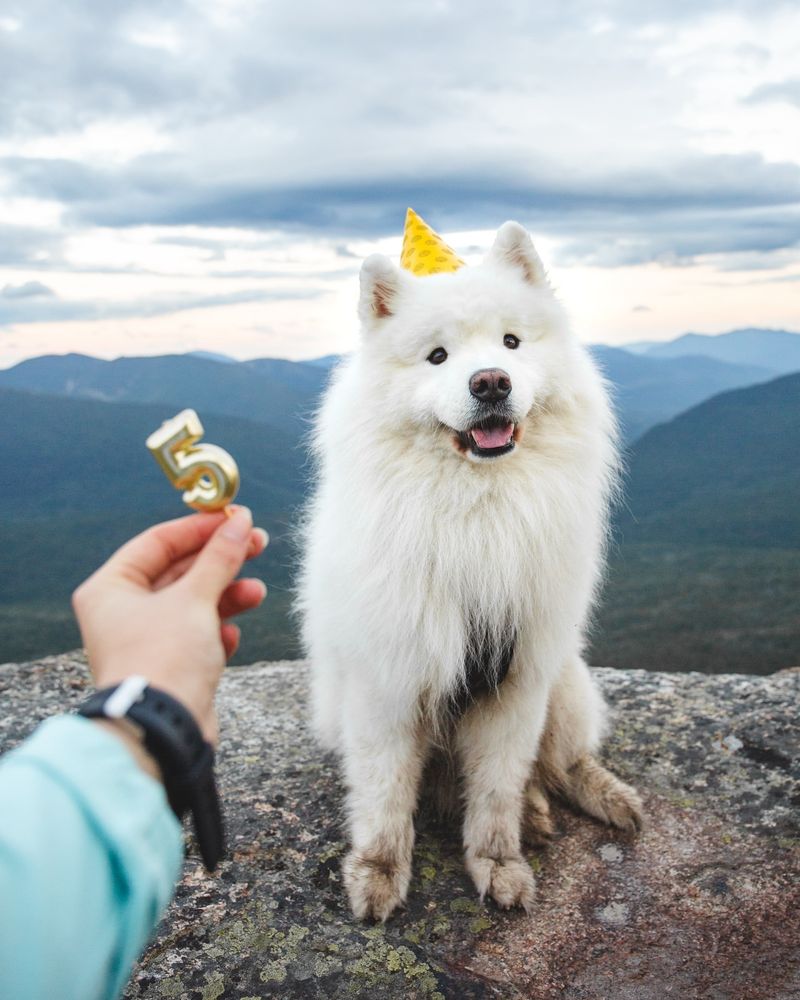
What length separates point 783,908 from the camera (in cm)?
313

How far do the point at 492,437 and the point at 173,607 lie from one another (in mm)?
1836

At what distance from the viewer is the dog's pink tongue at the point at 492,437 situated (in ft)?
9.14

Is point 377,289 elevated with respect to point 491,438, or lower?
elevated

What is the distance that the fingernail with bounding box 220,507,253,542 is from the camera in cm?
121

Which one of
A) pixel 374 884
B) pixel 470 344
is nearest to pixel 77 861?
pixel 470 344

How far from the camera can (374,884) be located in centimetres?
313

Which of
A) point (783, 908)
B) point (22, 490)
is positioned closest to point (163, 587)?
point (783, 908)

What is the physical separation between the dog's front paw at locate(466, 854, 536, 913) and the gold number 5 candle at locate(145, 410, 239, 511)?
249cm

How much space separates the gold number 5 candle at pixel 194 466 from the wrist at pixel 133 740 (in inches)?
17.1

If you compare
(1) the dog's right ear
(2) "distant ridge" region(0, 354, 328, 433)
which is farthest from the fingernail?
(2) "distant ridge" region(0, 354, 328, 433)

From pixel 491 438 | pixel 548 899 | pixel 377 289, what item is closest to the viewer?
pixel 491 438

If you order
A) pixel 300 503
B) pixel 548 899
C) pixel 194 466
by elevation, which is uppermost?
pixel 194 466

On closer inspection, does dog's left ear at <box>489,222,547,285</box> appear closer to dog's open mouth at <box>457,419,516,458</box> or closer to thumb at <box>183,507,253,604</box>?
dog's open mouth at <box>457,419,516,458</box>

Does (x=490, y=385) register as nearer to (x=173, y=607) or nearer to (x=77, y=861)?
(x=173, y=607)
